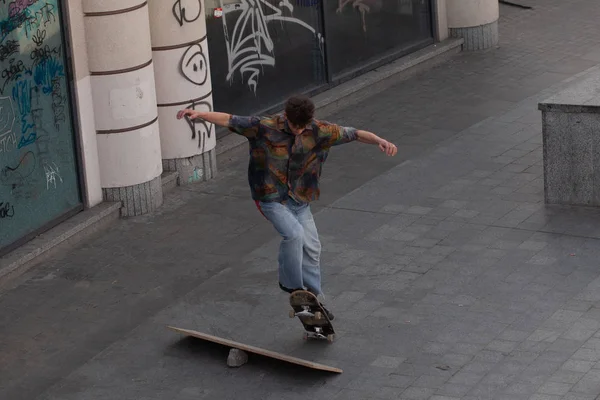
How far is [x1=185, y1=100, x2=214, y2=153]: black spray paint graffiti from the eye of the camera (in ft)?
39.1

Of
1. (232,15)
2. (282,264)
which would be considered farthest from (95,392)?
(232,15)

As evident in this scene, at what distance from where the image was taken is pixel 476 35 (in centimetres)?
1655

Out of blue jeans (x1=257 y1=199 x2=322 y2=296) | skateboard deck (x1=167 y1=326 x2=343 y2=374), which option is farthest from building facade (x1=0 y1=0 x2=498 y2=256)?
blue jeans (x1=257 y1=199 x2=322 y2=296)

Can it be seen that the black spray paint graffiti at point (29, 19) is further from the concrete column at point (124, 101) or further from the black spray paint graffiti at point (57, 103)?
the black spray paint graffiti at point (57, 103)

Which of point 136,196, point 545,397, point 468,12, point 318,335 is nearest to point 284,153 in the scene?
point 318,335

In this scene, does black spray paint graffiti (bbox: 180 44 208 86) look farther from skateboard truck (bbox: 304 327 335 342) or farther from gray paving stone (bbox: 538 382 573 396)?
gray paving stone (bbox: 538 382 573 396)

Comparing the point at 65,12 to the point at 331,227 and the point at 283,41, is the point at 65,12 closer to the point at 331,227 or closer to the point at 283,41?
the point at 331,227

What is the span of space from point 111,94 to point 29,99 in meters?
0.81

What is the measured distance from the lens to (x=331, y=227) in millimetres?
10812

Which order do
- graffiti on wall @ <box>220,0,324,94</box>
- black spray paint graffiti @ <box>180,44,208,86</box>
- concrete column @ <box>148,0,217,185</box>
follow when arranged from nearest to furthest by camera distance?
1. concrete column @ <box>148,0,217,185</box>
2. black spray paint graffiti @ <box>180,44,208,86</box>
3. graffiti on wall @ <box>220,0,324,94</box>

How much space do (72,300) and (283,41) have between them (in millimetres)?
5081

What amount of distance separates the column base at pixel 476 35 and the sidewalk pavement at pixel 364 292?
343cm

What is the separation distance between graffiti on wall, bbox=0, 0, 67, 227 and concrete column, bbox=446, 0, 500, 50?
23.4 ft

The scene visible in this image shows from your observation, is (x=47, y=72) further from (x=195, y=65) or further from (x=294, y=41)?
(x=294, y=41)
